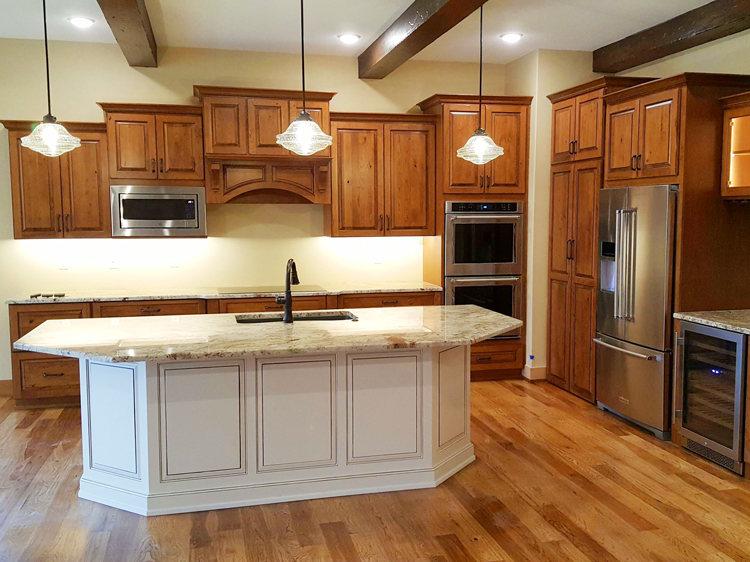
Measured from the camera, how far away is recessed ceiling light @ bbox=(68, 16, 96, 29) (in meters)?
4.63

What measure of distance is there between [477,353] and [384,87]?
2.55 metres

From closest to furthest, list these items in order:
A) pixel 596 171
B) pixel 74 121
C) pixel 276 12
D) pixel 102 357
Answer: pixel 102 357, pixel 276 12, pixel 596 171, pixel 74 121

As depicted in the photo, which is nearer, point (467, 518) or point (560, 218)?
point (467, 518)

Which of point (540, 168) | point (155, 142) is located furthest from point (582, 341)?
point (155, 142)

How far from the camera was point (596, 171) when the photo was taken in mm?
4863

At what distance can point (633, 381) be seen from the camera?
14.6 ft

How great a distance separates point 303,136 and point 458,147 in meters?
2.51

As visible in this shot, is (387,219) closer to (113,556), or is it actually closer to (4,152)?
(4,152)

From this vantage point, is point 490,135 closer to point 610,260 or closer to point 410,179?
point 410,179

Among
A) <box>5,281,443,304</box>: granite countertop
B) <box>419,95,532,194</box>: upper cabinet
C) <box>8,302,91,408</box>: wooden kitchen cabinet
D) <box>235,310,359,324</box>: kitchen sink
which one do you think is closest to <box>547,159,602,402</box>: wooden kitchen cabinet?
<box>419,95,532,194</box>: upper cabinet

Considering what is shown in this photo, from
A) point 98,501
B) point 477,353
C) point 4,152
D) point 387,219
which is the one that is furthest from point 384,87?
point 98,501

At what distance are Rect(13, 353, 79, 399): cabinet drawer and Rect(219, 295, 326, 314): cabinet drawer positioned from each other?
121 cm

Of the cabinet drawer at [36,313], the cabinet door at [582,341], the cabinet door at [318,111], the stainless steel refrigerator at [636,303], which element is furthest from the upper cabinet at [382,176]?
the cabinet drawer at [36,313]

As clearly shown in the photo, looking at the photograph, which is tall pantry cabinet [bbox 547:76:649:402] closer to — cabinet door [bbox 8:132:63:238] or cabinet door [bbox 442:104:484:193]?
cabinet door [bbox 442:104:484:193]
